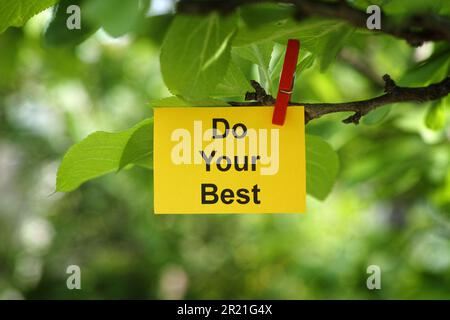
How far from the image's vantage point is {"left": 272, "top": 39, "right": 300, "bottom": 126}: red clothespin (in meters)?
0.50

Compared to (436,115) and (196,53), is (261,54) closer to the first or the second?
(196,53)

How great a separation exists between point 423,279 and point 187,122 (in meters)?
0.76

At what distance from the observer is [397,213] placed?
2477mm

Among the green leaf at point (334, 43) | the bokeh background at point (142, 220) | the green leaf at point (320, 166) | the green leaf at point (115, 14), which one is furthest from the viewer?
the bokeh background at point (142, 220)

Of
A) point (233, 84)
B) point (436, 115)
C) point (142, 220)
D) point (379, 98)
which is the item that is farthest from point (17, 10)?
point (142, 220)

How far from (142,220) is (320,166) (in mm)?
2189

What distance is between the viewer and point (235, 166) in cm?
53

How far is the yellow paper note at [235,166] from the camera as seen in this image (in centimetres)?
53

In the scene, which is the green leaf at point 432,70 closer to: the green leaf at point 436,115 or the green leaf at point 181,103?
the green leaf at point 436,115

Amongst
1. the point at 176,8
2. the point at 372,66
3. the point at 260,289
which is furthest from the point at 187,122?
the point at 260,289

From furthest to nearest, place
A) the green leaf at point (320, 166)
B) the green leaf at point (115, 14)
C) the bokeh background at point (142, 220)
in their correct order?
the bokeh background at point (142, 220)
the green leaf at point (320, 166)
the green leaf at point (115, 14)

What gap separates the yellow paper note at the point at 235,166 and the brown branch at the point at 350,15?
109mm

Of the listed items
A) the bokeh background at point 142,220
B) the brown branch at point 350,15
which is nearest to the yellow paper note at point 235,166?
the brown branch at point 350,15
